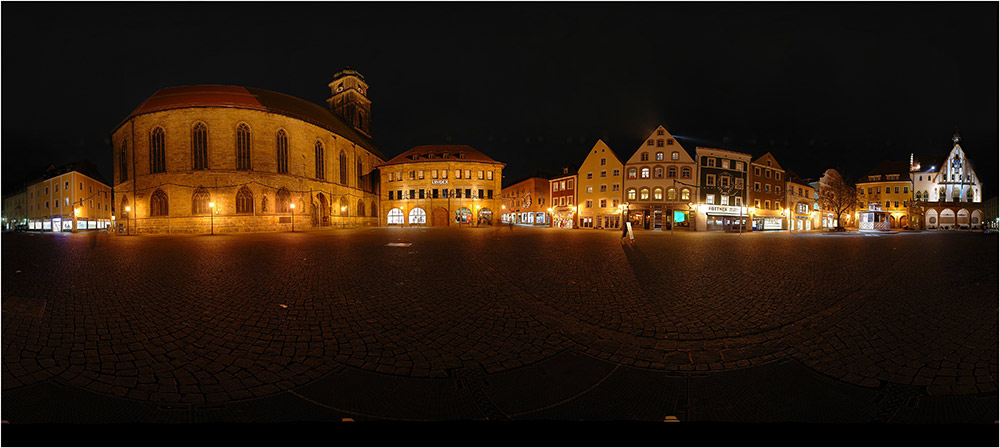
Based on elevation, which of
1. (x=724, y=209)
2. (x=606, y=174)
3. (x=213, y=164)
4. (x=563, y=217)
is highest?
(x=213, y=164)

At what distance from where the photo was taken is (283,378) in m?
3.20

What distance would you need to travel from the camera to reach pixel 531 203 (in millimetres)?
72438

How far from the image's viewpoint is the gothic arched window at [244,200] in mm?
39156

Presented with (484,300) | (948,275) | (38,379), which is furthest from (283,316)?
A: (948,275)

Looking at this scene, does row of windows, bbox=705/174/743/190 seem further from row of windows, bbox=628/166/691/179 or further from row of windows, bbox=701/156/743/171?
row of windows, bbox=628/166/691/179

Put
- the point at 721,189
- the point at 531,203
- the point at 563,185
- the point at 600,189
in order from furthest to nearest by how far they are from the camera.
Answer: the point at 531,203 < the point at 563,185 < the point at 600,189 < the point at 721,189

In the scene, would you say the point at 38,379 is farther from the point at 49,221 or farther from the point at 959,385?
the point at 49,221

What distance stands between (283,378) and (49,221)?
9383 centimetres

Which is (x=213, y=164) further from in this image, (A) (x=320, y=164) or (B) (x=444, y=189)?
(B) (x=444, y=189)

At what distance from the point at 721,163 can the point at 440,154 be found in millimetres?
38110

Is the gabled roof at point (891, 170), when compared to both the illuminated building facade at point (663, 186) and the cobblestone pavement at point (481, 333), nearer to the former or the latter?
the illuminated building facade at point (663, 186)

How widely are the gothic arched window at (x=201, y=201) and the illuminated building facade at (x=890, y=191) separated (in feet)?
315

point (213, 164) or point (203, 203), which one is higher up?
point (213, 164)

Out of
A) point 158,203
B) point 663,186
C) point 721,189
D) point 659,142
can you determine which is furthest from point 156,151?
point 721,189
